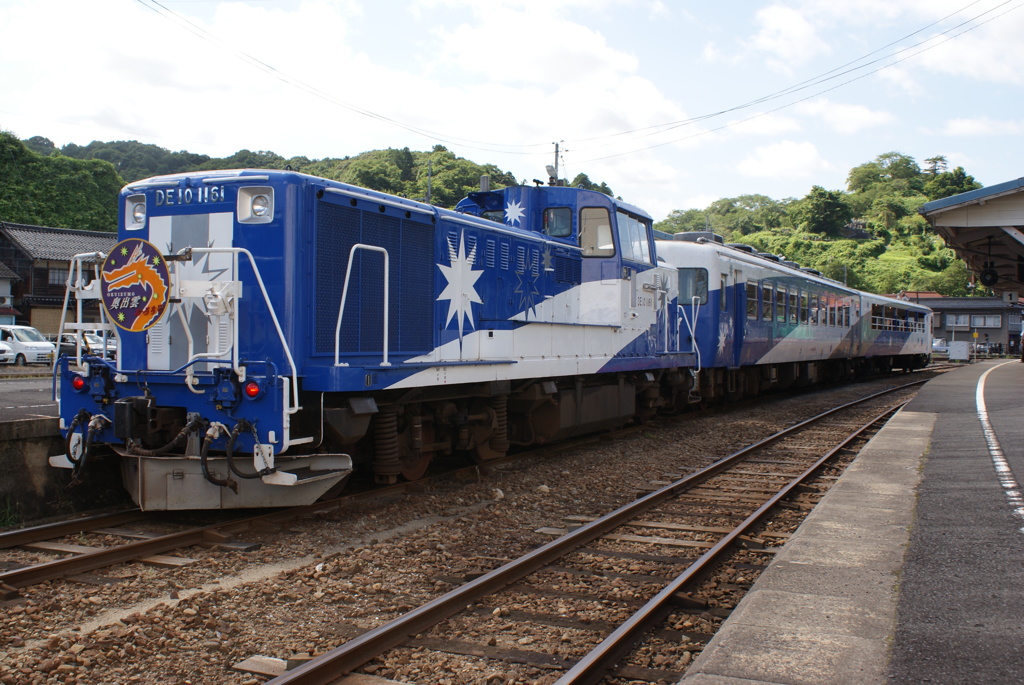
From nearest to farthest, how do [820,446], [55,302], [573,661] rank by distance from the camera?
[573,661] → [820,446] → [55,302]

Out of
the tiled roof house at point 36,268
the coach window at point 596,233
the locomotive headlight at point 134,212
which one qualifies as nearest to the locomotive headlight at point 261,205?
the locomotive headlight at point 134,212

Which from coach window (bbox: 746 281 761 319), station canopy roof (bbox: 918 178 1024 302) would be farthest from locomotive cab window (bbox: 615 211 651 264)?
station canopy roof (bbox: 918 178 1024 302)

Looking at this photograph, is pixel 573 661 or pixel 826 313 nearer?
pixel 573 661

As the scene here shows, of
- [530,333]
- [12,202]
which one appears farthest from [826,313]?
[12,202]

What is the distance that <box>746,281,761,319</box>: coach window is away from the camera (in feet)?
54.0

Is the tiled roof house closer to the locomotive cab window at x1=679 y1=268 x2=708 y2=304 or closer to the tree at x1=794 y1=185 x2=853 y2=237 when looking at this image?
the locomotive cab window at x1=679 y1=268 x2=708 y2=304

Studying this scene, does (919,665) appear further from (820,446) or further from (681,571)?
(820,446)

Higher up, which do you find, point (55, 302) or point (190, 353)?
point (55, 302)

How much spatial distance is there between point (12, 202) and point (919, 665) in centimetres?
5028

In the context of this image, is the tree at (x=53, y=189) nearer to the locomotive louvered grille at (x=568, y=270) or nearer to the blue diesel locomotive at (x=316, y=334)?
the locomotive louvered grille at (x=568, y=270)

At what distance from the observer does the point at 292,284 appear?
5.95m

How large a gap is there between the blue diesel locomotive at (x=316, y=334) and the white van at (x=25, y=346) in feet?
69.7

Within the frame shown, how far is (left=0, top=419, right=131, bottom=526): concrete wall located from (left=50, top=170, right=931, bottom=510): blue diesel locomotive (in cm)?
49

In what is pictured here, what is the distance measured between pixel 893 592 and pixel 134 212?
6.24 meters
